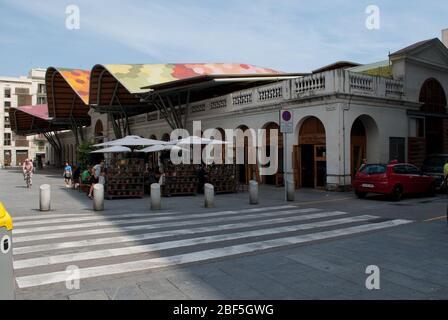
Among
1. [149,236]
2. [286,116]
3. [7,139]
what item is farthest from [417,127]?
[7,139]

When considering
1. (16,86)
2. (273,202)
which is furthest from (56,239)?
(16,86)

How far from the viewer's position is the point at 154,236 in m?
8.41

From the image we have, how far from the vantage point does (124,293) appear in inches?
192

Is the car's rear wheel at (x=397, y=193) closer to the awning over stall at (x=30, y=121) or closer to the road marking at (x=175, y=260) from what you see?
the road marking at (x=175, y=260)

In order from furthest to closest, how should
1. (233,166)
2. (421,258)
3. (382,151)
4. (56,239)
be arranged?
(382,151)
(233,166)
(56,239)
(421,258)

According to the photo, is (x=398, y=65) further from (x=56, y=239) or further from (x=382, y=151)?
(x=56, y=239)

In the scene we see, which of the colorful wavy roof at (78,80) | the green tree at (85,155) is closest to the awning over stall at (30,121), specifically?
the colorful wavy roof at (78,80)

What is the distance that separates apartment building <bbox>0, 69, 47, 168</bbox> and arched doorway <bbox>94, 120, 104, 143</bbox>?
45.2 m

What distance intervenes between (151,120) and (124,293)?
3237cm

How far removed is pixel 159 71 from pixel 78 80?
12.9m

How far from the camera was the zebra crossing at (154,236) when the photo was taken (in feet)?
20.6

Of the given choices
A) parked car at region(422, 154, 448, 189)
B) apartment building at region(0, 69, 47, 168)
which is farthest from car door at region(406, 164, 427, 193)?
apartment building at region(0, 69, 47, 168)

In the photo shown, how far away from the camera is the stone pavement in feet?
16.4
